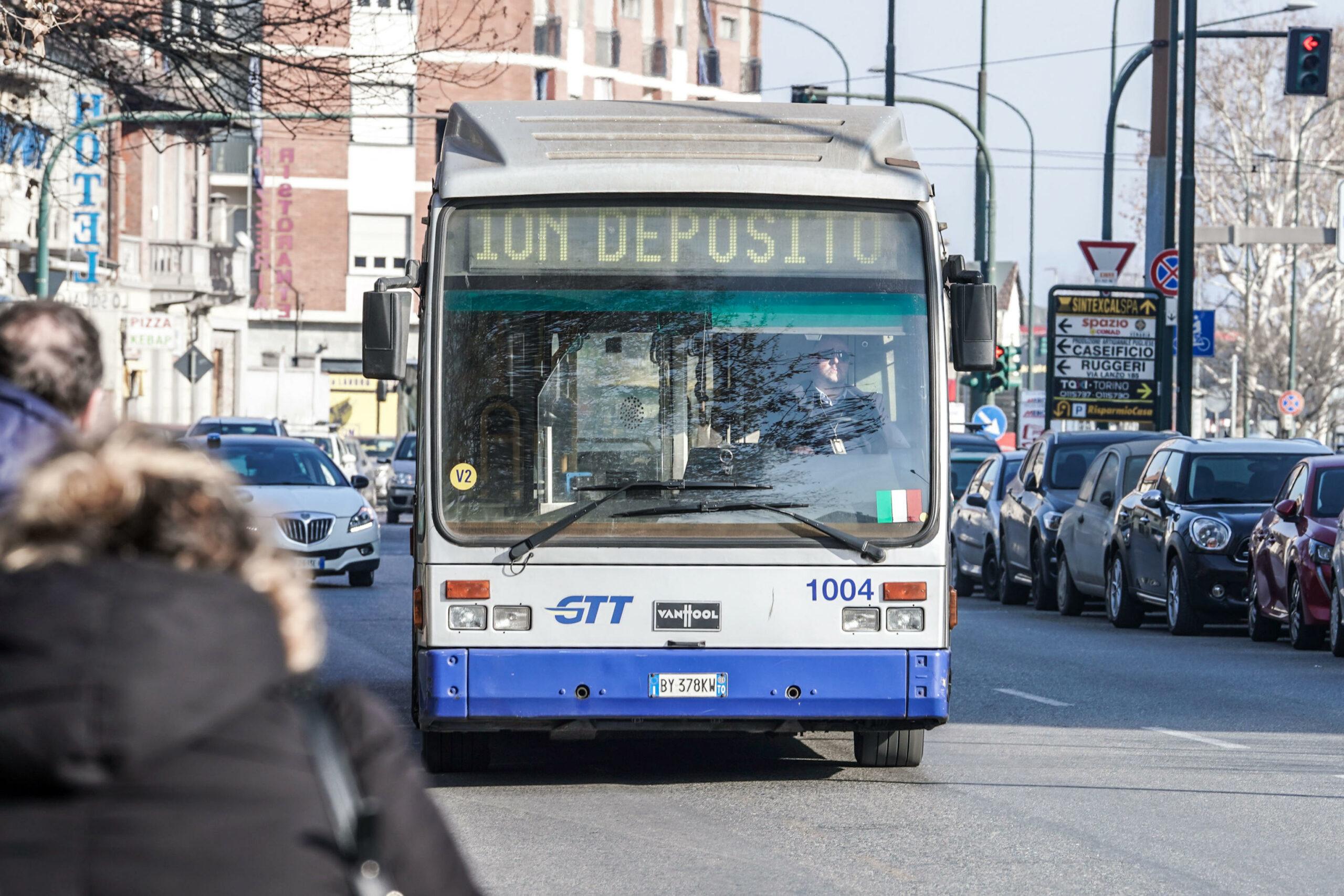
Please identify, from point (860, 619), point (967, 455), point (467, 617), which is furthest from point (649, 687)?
point (967, 455)

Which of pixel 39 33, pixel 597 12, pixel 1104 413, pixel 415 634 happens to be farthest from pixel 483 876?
pixel 597 12

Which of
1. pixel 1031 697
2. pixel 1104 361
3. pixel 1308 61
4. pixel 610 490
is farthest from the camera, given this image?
pixel 1104 361

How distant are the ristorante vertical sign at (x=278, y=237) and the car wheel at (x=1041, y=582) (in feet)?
169

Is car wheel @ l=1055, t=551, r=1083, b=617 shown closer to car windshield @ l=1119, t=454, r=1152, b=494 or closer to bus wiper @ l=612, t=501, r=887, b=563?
car windshield @ l=1119, t=454, r=1152, b=494

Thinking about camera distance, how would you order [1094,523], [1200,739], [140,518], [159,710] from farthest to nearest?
[1094,523], [1200,739], [140,518], [159,710]

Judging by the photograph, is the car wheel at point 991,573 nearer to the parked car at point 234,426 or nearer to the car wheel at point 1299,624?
the car wheel at point 1299,624

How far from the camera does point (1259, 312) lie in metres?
63.3

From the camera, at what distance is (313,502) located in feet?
77.7

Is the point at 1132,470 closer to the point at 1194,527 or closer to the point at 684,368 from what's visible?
the point at 1194,527

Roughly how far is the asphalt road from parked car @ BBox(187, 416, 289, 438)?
17880 millimetres

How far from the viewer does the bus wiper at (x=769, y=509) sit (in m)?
9.82

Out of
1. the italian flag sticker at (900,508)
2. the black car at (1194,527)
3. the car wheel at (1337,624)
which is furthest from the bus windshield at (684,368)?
the black car at (1194,527)

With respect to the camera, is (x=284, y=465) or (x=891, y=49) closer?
(x=284, y=465)

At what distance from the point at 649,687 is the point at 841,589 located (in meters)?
0.90
